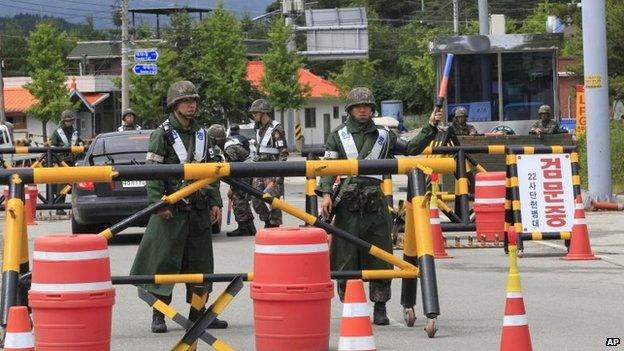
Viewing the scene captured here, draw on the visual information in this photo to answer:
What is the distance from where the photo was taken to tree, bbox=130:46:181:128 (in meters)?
73.9

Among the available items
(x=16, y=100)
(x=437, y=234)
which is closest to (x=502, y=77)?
(x=437, y=234)

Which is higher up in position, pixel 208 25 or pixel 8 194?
pixel 208 25

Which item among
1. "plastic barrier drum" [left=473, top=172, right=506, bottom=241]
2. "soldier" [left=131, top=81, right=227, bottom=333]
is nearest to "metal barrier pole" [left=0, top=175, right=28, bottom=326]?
"soldier" [left=131, top=81, right=227, bottom=333]

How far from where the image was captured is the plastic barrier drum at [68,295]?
27.5 ft

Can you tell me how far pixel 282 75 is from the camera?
85438mm

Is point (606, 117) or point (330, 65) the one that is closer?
point (606, 117)

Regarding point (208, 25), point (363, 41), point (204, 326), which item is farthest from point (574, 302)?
point (208, 25)

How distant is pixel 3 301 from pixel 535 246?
10.2 meters

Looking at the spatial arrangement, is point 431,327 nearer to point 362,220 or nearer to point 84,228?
point 362,220

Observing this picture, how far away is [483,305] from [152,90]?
6390 centimetres

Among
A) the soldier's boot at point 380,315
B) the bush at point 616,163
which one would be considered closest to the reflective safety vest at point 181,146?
the soldier's boot at point 380,315

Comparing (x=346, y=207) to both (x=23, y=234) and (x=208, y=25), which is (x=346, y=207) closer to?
(x=23, y=234)

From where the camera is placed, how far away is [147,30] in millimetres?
80438

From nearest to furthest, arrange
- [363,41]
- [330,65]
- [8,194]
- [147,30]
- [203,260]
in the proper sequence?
[8,194]
[203,260]
[363,41]
[147,30]
[330,65]
